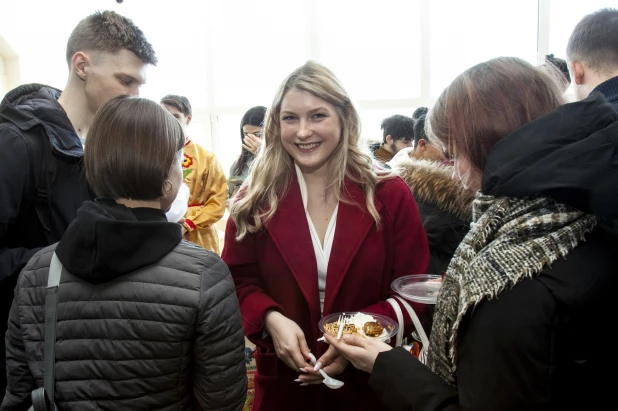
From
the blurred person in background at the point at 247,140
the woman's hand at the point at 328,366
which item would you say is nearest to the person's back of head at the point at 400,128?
the blurred person in background at the point at 247,140

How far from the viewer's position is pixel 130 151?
1146 mm

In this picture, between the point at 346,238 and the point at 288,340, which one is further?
the point at 346,238

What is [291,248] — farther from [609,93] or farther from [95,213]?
[609,93]

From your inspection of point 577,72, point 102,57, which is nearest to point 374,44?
point 577,72

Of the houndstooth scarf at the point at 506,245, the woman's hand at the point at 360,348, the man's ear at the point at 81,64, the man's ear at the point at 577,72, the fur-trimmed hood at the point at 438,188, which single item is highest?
the man's ear at the point at 81,64

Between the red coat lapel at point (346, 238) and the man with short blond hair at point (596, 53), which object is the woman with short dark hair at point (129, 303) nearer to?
the red coat lapel at point (346, 238)

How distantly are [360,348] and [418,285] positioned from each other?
0.40m

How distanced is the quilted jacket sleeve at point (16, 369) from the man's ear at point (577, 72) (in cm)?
264

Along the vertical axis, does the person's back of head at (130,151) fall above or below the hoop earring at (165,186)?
above

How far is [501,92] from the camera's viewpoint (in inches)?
39.2

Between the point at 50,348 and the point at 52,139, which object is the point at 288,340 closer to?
the point at 50,348

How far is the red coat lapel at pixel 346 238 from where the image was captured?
1560 mm

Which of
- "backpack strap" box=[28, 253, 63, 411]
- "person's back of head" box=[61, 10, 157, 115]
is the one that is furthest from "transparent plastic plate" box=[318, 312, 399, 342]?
"person's back of head" box=[61, 10, 157, 115]

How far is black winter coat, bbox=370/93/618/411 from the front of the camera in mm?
793
